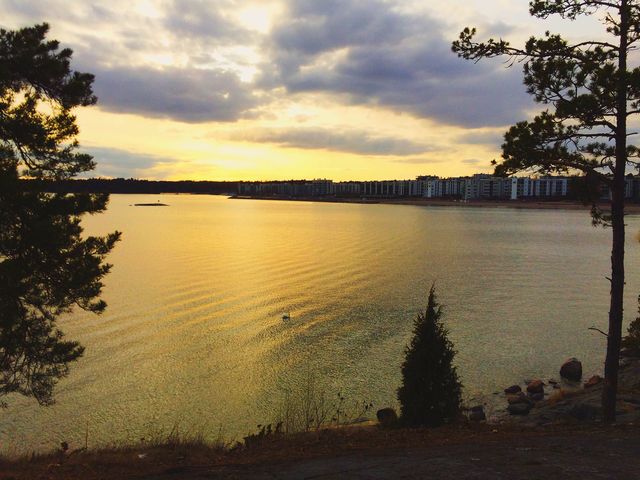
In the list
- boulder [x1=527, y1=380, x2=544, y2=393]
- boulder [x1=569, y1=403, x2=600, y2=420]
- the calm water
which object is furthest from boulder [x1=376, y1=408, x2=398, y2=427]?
boulder [x1=527, y1=380, x2=544, y2=393]

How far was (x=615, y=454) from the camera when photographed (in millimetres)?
9109

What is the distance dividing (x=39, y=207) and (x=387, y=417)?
36.6ft

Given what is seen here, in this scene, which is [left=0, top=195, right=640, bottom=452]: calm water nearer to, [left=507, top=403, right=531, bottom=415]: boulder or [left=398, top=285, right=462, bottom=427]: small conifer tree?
[left=507, top=403, right=531, bottom=415]: boulder

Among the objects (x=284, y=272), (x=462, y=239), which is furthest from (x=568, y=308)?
(x=462, y=239)

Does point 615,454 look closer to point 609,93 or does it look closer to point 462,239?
point 609,93

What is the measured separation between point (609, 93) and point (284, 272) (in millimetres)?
38724

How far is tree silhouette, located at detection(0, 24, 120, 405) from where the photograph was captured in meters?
11.8

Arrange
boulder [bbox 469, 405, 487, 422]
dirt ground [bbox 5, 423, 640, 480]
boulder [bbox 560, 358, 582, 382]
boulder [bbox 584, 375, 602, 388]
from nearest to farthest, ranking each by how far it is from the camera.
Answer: dirt ground [bbox 5, 423, 640, 480]
boulder [bbox 469, 405, 487, 422]
boulder [bbox 584, 375, 602, 388]
boulder [bbox 560, 358, 582, 382]

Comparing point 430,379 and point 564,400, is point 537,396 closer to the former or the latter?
point 564,400

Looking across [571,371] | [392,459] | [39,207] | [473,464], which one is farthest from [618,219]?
[39,207]

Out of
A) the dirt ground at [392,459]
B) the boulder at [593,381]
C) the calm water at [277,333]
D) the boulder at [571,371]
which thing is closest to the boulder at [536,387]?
the calm water at [277,333]

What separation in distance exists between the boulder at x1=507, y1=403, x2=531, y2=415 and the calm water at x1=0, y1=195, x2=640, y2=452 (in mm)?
2444

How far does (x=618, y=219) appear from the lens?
1209cm

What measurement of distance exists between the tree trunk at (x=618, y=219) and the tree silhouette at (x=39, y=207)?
42.5 ft
